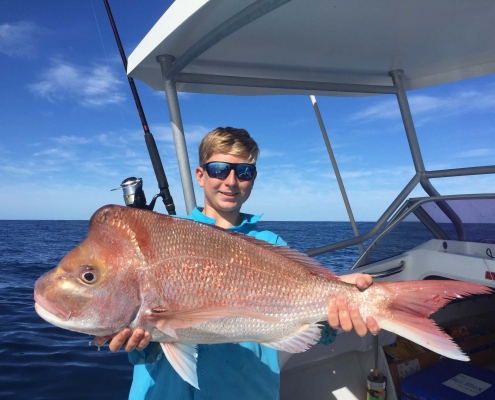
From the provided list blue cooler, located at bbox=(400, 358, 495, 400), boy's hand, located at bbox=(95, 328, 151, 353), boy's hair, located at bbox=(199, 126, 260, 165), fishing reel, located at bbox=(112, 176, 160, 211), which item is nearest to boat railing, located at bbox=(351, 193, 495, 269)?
blue cooler, located at bbox=(400, 358, 495, 400)

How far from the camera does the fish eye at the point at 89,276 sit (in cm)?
155

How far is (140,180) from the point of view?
2555mm

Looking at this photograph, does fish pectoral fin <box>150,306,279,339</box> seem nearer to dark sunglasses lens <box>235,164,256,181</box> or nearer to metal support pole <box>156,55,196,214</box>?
dark sunglasses lens <box>235,164,256,181</box>

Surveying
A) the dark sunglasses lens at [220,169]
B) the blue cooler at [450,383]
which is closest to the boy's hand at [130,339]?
the dark sunglasses lens at [220,169]

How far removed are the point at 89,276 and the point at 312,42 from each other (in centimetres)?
247

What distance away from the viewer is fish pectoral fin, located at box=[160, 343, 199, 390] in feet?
5.08

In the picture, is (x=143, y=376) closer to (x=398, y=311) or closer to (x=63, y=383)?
(x=398, y=311)

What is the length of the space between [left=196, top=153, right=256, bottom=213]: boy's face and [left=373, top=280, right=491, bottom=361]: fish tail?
2.94 feet

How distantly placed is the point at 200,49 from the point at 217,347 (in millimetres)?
1876


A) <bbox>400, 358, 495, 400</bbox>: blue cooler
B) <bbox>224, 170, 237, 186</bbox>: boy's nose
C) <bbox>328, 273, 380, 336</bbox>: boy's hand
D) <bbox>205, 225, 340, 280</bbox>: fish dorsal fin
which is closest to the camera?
<bbox>328, 273, 380, 336</bbox>: boy's hand

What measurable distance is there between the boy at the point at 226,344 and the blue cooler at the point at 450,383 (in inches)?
68.2

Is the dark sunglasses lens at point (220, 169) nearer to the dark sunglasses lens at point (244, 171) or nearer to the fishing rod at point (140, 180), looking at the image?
the dark sunglasses lens at point (244, 171)

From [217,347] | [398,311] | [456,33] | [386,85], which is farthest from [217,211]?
[386,85]

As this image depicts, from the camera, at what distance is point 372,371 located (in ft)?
11.3
